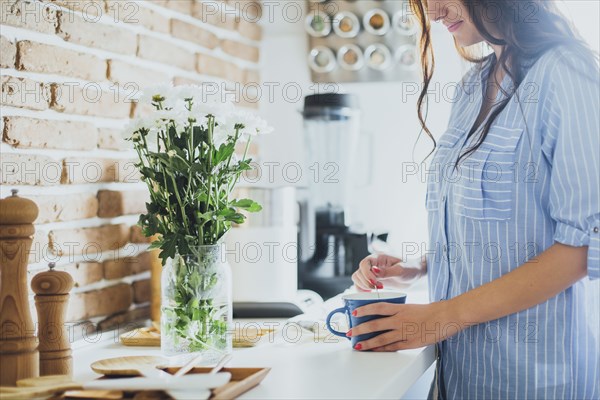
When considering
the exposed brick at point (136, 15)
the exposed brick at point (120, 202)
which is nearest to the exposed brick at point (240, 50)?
the exposed brick at point (136, 15)

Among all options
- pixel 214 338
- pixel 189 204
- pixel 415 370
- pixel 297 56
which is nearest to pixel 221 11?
pixel 297 56

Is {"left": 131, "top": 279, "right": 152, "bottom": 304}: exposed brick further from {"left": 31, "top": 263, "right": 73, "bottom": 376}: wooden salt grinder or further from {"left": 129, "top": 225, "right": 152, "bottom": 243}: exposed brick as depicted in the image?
{"left": 31, "top": 263, "right": 73, "bottom": 376}: wooden salt grinder

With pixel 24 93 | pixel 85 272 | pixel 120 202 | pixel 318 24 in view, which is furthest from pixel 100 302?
pixel 318 24

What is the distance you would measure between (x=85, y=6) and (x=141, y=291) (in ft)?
1.86

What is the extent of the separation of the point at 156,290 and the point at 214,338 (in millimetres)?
439

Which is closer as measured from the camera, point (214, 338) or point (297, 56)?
point (214, 338)

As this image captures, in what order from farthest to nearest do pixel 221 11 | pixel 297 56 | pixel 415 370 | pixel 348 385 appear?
pixel 297 56, pixel 221 11, pixel 415 370, pixel 348 385

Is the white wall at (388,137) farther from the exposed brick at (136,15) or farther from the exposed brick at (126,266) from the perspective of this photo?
the exposed brick at (126,266)

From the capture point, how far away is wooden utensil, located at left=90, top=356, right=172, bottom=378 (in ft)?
2.99

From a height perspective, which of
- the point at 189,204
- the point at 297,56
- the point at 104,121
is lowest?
the point at 189,204

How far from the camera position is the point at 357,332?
1110mm

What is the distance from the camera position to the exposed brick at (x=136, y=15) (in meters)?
1.47

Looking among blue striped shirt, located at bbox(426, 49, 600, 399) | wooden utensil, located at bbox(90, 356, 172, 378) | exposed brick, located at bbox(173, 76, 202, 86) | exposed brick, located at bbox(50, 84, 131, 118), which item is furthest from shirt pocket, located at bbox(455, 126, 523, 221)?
exposed brick, located at bbox(173, 76, 202, 86)

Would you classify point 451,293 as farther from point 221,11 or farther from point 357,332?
point 221,11
